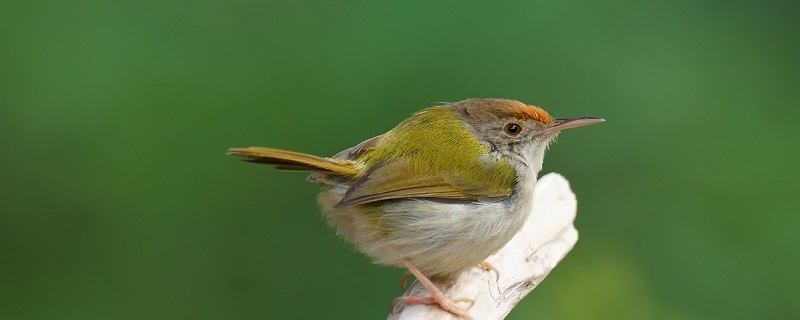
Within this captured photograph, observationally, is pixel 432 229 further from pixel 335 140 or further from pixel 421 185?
pixel 335 140

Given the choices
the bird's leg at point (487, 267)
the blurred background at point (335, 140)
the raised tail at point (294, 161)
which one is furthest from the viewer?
the blurred background at point (335, 140)

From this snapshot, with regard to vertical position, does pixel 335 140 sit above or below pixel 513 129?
below

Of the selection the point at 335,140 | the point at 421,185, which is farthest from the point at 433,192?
the point at 335,140

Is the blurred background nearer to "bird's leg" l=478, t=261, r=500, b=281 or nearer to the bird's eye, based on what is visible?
"bird's leg" l=478, t=261, r=500, b=281

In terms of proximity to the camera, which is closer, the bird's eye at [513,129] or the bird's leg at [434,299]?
the bird's leg at [434,299]

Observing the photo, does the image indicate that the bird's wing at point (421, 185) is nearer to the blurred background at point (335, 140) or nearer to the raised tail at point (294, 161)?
the raised tail at point (294, 161)

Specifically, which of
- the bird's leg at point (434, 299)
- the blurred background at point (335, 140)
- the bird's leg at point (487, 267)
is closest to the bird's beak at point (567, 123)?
the bird's leg at point (487, 267)

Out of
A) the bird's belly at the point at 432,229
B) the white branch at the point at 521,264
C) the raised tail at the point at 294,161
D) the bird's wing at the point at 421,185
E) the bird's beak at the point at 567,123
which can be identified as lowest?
the white branch at the point at 521,264

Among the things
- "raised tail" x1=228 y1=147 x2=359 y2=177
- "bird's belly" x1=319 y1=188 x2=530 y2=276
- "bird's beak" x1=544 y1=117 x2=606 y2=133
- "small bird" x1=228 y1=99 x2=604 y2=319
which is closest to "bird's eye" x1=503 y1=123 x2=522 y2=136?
"small bird" x1=228 y1=99 x2=604 y2=319
